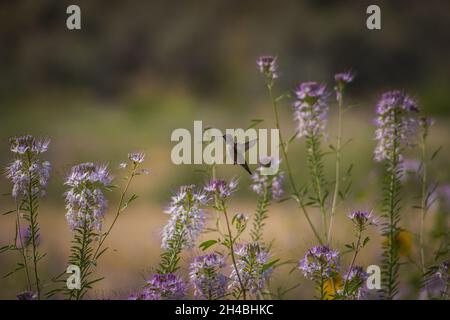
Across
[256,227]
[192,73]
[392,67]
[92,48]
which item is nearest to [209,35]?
[192,73]

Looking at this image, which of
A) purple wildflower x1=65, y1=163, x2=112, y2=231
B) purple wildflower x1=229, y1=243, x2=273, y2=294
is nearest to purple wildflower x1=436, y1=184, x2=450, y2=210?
purple wildflower x1=229, y1=243, x2=273, y2=294

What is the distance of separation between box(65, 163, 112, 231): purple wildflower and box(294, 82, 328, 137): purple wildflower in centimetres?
103

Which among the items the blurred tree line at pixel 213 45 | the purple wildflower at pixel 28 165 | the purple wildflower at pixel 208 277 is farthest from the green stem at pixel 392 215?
the blurred tree line at pixel 213 45

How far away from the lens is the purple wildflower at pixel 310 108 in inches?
137

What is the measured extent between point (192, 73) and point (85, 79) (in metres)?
4.00

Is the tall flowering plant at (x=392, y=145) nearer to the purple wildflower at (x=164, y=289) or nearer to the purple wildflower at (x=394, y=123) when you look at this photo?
the purple wildflower at (x=394, y=123)

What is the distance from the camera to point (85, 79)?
2838 cm

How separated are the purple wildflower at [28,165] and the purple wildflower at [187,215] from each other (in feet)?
1.64

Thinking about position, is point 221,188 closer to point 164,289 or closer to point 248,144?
point 248,144

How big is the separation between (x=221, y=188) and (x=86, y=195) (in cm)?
50

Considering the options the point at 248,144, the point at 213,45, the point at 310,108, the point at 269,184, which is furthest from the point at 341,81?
the point at 213,45

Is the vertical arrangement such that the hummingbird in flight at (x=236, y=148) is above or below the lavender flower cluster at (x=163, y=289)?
above
